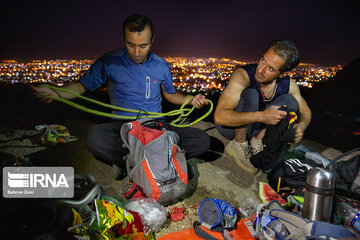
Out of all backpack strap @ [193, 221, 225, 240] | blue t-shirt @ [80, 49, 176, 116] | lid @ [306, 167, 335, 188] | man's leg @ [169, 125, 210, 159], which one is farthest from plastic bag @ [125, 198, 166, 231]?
lid @ [306, 167, 335, 188]

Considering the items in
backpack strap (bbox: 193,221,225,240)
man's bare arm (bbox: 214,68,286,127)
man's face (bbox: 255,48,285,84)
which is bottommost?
backpack strap (bbox: 193,221,225,240)

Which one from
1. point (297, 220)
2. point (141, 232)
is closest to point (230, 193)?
point (297, 220)

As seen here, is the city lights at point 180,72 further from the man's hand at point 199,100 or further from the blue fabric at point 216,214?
the blue fabric at point 216,214

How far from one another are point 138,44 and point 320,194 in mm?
2712

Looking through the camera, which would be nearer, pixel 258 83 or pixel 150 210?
pixel 150 210

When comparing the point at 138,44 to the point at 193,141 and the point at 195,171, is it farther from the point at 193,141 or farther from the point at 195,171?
the point at 195,171

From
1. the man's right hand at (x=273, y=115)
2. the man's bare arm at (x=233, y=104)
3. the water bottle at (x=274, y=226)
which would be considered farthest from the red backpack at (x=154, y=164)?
the man's right hand at (x=273, y=115)

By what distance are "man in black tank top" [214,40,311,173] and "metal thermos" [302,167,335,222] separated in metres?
1.18

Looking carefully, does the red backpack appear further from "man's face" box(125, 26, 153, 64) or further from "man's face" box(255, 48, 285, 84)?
"man's face" box(255, 48, 285, 84)

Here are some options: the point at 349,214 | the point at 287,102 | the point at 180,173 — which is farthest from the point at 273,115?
the point at 180,173

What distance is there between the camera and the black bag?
2.65 metres

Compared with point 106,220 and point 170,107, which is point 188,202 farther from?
point 170,107

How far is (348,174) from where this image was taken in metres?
2.71

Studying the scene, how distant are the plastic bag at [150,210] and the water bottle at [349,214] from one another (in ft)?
5.71
